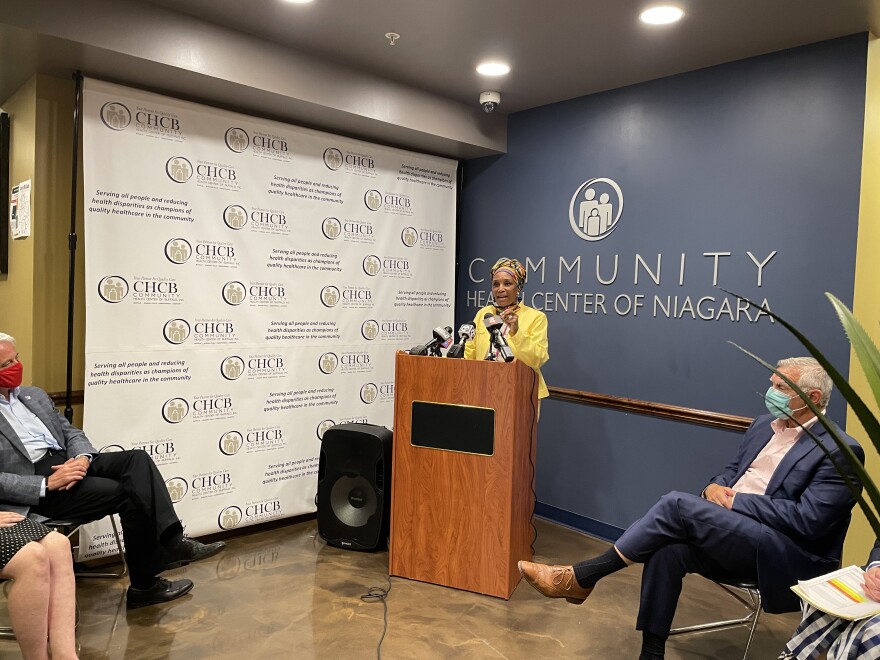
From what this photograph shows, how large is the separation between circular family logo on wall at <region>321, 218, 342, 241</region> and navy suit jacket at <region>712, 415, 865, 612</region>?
2.73 m

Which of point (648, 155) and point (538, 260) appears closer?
point (648, 155)

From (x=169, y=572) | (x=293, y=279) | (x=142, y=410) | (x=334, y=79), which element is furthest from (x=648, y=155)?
(x=169, y=572)

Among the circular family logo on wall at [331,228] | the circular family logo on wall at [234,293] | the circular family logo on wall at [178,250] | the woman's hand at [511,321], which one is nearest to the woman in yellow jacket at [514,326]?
the woman's hand at [511,321]

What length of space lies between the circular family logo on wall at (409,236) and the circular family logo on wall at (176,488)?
204 cm

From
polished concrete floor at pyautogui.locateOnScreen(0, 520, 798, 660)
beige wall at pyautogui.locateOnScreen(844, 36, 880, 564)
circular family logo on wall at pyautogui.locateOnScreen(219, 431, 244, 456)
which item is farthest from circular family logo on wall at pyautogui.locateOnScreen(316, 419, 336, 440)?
beige wall at pyautogui.locateOnScreen(844, 36, 880, 564)

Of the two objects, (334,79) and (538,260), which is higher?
(334,79)

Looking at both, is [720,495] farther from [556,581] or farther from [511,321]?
[511,321]

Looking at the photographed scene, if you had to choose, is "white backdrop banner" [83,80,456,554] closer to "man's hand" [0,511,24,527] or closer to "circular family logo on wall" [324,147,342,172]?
"circular family logo on wall" [324,147,342,172]

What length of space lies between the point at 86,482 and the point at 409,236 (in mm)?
2506

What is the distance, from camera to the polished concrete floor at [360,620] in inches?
104

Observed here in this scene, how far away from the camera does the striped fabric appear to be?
165 centimetres

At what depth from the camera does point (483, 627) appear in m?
2.86

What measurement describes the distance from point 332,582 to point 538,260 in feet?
7.74

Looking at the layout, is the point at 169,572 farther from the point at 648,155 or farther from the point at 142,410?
the point at 648,155
